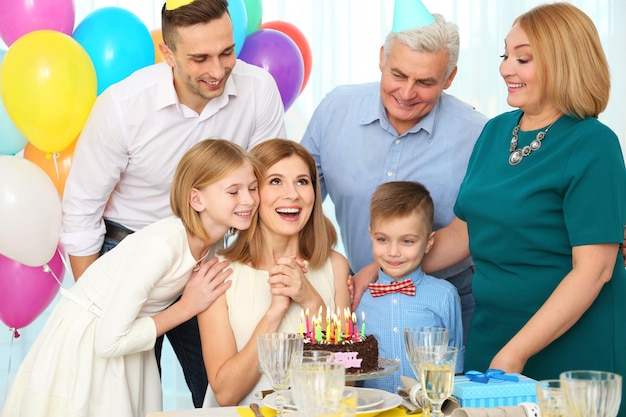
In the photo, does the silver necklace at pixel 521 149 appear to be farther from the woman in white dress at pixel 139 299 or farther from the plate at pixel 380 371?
the woman in white dress at pixel 139 299

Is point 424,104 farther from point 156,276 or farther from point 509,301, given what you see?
point 156,276

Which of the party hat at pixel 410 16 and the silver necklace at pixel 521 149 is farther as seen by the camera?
the party hat at pixel 410 16

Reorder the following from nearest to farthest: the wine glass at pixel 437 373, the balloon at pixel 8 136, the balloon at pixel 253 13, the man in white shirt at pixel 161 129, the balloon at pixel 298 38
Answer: the wine glass at pixel 437 373, the man in white shirt at pixel 161 129, the balloon at pixel 8 136, the balloon at pixel 253 13, the balloon at pixel 298 38

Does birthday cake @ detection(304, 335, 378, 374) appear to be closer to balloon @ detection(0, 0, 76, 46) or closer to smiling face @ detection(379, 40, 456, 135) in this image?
smiling face @ detection(379, 40, 456, 135)

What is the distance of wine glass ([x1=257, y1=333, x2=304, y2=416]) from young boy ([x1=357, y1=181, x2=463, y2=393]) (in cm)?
92

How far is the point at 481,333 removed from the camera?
2.42 meters

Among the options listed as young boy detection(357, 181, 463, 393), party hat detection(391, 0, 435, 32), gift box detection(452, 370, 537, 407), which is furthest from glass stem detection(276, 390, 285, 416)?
party hat detection(391, 0, 435, 32)

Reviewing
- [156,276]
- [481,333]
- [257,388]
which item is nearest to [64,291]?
[156,276]

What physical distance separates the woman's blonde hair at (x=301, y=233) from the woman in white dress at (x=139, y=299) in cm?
5

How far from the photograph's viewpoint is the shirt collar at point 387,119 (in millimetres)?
2852

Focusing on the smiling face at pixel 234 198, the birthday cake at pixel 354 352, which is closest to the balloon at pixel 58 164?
the smiling face at pixel 234 198

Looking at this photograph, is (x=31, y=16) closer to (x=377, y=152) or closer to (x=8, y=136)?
(x=8, y=136)

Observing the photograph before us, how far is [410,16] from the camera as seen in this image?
8.89 ft

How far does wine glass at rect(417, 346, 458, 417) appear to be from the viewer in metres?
1.57
